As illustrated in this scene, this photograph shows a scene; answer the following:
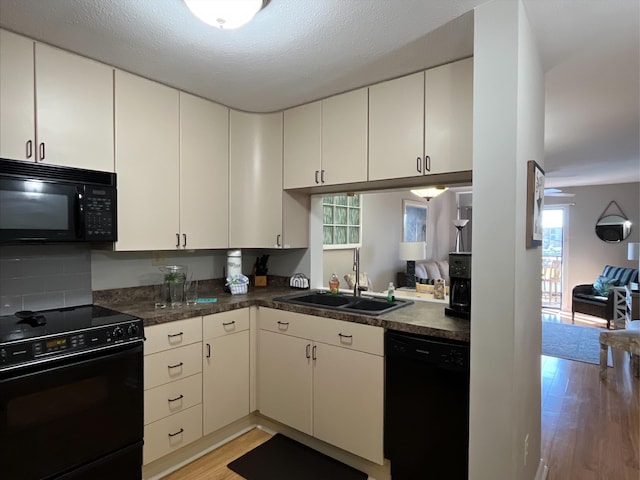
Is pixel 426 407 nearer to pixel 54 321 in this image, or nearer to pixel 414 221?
pixel 54 321

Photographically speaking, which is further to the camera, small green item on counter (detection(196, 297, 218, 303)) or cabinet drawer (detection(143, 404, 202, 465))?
small green item on counter (detection(196, 297, 218, 303))

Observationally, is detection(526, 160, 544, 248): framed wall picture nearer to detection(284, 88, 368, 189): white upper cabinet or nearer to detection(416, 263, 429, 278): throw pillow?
detection(284, 88, 368, 189): white upper cabinet

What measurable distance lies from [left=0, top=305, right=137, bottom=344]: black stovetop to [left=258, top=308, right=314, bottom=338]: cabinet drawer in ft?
2.83

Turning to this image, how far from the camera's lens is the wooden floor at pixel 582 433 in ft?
7.36

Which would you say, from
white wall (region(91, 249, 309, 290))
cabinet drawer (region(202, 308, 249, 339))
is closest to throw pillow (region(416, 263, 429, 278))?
white wall (region(91, 249, 309, 290))

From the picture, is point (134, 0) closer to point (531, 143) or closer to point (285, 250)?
point (531, 143)

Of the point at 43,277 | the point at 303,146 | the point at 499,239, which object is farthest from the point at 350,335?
the point at 43,277

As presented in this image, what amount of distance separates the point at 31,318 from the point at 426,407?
206 cm

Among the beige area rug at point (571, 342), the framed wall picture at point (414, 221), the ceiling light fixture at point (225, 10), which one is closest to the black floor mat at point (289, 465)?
the ceiling light fixture at point (225, 10)

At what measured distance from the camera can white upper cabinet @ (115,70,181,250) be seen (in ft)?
7.11

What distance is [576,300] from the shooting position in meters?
6.34

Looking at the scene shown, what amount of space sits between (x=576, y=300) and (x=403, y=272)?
10.5ft

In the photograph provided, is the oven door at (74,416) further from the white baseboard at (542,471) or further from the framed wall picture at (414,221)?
the framed wall picture at (414,221)

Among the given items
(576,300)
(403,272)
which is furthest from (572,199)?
(403,272)
